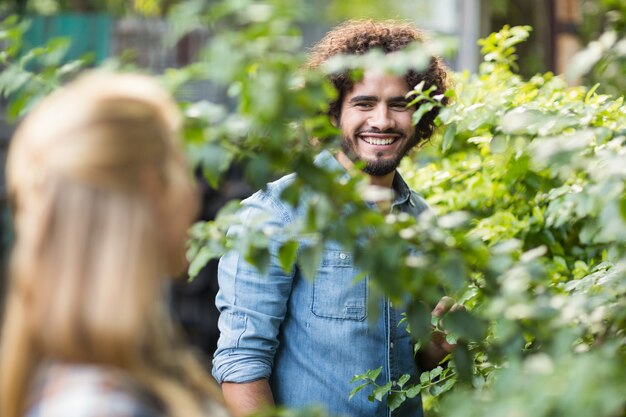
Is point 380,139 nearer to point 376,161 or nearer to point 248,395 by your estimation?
point 376,161

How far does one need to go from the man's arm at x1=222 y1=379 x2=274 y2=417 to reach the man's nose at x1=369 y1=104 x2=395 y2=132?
2.76ft

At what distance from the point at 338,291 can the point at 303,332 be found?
154 millimetres

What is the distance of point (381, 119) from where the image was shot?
3023mm

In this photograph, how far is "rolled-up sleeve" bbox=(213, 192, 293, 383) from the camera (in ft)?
8.95

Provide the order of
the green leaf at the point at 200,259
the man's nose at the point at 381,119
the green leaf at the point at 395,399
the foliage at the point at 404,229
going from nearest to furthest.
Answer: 1. the foliage at the point at 404,229
2. the green leaf at the point at 200,259
3. the green leaf at the point at 395,399
4. the man's nose at the point at 381,119

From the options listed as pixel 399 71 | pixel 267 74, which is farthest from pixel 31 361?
pixel 399 71

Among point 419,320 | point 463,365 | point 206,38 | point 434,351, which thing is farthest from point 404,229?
point 206,38

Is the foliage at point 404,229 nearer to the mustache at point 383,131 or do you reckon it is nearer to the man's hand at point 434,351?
the man's hand at point 434,351

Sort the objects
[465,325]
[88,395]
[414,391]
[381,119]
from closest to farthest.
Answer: [88,395]
[465,325]
[414,391]
[381,119]

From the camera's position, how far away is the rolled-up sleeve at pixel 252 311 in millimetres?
2727

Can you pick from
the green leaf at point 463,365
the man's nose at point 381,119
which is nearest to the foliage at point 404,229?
the green leaf at point 463,365

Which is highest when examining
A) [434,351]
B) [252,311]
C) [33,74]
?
[33,74]

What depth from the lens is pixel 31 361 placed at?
1421mm

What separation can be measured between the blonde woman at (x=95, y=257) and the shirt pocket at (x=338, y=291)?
139 centimetres
